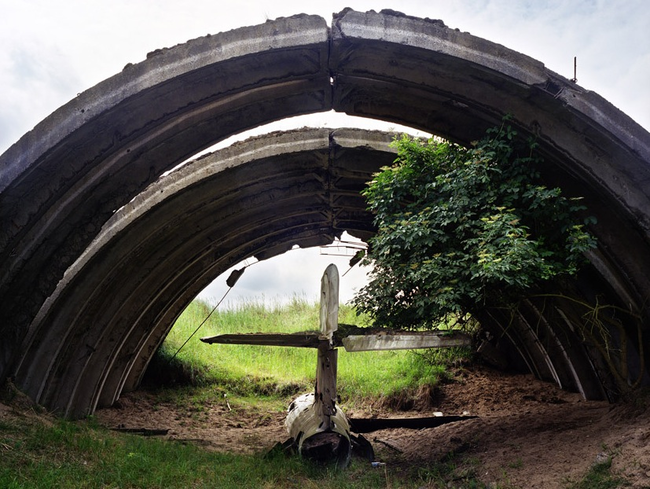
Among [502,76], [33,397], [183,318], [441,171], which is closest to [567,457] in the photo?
[441,171]

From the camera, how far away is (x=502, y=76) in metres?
6.48

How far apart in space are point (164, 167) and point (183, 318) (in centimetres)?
1240

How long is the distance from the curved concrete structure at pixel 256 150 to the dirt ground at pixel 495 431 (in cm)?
92

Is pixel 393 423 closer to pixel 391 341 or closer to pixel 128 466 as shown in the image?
pixel 391 341

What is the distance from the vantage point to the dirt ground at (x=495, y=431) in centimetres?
606

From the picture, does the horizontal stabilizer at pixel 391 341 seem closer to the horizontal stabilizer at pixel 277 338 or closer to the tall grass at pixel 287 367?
the horizontal stabilizer at pixel 277 338

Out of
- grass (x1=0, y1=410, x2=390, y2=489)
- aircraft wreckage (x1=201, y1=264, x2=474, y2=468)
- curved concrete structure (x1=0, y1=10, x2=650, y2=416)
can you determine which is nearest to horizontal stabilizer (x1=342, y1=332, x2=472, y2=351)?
aircraft wreckage (x1=201, y1=264, x2=474, y2=468)

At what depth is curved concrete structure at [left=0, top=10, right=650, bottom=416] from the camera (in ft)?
20.8

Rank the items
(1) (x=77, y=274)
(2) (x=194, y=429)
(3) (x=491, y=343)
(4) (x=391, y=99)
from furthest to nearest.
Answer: (3) (x=491, y=343) < (2) (x=194, y=429) < (1) (x=77, y=274) < (4) (x=391, y=99)

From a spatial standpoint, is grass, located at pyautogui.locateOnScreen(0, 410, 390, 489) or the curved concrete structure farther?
the curved concrete structure

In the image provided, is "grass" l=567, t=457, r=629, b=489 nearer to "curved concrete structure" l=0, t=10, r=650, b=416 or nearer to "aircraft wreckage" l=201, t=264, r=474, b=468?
"curved concrete structure" l=0, t=10, r=650, b=416

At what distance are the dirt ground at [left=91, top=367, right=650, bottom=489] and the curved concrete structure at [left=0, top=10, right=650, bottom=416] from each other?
36.1 inches

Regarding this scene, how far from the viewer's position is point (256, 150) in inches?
348

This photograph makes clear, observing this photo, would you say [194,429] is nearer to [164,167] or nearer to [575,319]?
[164,167]
